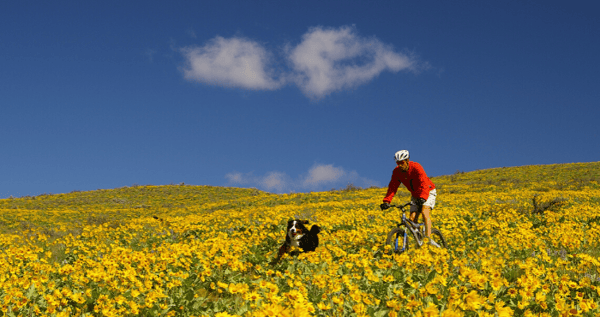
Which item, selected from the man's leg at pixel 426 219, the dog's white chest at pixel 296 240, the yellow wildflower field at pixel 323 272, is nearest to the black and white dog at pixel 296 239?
the dog's white chest at pixel 296 240

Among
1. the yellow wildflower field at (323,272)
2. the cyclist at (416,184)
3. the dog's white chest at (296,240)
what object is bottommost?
the yellow wildflower field at (323,272)

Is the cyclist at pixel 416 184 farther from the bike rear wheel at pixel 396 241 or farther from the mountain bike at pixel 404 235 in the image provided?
the bike rear wheel at pixel 396 241

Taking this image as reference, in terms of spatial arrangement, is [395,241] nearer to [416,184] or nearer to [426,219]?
[426,219]

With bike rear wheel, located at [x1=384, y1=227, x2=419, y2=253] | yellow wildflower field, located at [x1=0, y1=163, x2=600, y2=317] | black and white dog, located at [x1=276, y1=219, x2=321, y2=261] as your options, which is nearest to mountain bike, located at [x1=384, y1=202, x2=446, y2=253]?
bike rear wheel, located at [x1=384, y1=227, x2=419, y2=253]

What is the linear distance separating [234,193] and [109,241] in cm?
3258

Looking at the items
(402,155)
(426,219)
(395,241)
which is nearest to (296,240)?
(395,241)

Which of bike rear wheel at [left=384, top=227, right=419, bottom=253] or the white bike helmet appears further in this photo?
the white bike helmet

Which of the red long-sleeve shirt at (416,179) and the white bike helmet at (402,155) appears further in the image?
the red long-sleeve shirt at (416,179)

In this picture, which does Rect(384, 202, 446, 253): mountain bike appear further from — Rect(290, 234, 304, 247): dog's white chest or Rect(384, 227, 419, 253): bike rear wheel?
Rect(290, 234, 304, 247): dog's white chest

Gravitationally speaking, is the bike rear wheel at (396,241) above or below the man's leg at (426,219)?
below

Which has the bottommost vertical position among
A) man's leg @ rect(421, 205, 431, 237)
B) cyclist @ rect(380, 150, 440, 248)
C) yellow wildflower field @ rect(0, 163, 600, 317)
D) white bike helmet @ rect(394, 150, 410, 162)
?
yellow wildflower field @ rect(0, 163, 600, 317)

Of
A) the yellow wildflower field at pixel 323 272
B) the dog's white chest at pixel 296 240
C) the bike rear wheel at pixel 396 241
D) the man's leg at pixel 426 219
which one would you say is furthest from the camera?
the dog's white chest at pixel 296 240

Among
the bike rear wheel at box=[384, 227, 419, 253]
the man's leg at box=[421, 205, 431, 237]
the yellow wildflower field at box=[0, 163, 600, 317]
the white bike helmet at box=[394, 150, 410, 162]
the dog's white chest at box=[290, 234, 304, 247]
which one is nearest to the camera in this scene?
the yellow wildflower field at box=[0, 163, 600, 317]

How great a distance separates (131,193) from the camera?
45.2m
